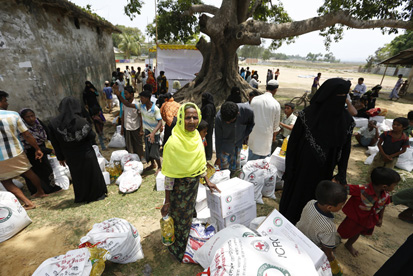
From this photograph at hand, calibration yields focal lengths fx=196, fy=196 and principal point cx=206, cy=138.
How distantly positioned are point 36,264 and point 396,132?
542cm

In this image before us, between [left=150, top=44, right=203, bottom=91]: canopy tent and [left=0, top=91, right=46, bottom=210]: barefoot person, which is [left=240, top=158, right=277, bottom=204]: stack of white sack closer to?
[left=0, top=91, right=46, bottom=210]: barefoot person

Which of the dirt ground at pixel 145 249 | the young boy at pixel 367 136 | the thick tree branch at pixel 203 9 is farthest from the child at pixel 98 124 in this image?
the thick tree branch at pixel 203 9

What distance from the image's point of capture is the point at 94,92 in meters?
6.07

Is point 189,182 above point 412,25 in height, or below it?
below

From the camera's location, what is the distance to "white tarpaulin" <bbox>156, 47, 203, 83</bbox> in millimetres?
12906

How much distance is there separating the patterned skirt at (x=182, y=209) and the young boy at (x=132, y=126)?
2.59 metres

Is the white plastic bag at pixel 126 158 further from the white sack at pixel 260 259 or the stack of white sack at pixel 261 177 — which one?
the white sack at pixel 260 259

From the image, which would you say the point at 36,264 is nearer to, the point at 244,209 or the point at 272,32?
the point at 244,209

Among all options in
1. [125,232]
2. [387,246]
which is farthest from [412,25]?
[125,232]

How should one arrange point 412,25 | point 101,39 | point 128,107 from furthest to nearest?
point 101,39 < point 412,25 < point 128,107

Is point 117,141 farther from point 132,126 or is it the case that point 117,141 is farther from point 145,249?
point 145,249

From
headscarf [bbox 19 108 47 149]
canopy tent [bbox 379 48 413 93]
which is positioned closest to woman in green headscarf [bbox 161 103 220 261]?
headscarf [bbox 19 108 47 149]

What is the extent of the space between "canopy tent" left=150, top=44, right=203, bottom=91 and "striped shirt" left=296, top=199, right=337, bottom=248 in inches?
487

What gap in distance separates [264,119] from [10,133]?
3.84 meters
